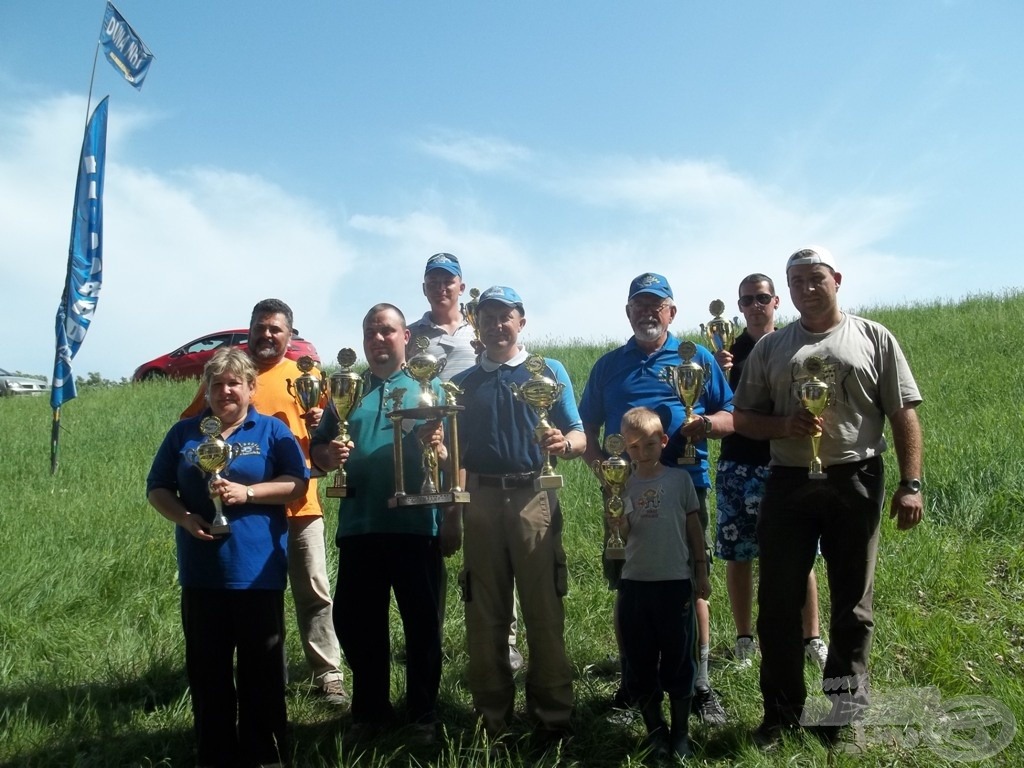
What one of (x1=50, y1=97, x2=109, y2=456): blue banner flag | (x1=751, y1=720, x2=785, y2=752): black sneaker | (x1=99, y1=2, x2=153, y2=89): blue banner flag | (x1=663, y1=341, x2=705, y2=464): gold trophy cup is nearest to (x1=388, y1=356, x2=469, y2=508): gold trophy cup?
(x1=663, y1=341, x2=705, y2=464): gold trophy cup

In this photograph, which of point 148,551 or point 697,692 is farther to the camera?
point 148,551

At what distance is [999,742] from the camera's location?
3727 millimetres

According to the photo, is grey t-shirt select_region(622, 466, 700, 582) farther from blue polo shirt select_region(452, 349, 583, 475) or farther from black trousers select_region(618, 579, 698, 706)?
blue polo shirt select_region(452, 349, 583, 475)

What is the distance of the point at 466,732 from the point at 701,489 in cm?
159

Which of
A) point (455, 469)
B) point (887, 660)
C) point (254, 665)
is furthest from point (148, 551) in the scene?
point (887, 660)

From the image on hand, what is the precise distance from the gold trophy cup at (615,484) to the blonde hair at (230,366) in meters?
1.63

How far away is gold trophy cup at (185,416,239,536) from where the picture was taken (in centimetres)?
362

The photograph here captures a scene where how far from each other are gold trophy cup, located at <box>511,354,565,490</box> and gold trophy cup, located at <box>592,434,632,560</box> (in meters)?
0.22

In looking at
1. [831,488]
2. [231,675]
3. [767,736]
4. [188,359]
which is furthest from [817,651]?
[188,359]

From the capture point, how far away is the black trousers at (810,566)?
376cm

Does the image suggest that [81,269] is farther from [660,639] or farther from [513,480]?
[660,639]

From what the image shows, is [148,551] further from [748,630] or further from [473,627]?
[748,630]

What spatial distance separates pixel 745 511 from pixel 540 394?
1.54m

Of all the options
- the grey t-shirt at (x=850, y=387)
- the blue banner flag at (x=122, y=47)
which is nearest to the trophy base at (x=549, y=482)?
the grey t-shirt at (x=850, y=387)
